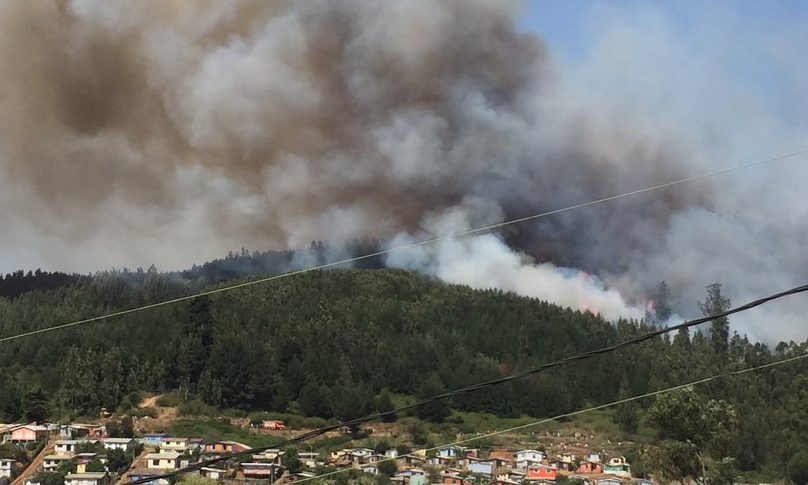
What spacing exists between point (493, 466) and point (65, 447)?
2629 centimetres

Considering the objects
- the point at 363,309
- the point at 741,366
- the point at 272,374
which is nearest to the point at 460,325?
the point at 363,309

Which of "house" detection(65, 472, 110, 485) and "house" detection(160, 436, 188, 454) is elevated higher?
"house" detection(160, 436, 188, 454)

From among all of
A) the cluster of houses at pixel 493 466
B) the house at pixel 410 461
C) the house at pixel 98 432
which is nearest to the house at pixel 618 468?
the cluster of houses at pixel 493 466

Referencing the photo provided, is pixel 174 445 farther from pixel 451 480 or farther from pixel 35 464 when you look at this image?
pixel 451 480

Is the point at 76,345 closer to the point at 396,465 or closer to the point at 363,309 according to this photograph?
the point at 363,309

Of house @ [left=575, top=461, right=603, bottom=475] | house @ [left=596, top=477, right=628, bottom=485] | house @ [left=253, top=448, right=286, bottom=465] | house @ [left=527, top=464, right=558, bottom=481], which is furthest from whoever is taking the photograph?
house @ [left=575, top=461, right=603, bottom=475]

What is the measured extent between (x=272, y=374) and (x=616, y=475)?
104 feet

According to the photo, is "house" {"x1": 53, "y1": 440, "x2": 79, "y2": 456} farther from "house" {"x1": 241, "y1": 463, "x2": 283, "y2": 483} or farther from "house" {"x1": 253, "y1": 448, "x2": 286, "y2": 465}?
"house" {"x1": 241, "y1": 463, "x2": 283, "y2": 483}

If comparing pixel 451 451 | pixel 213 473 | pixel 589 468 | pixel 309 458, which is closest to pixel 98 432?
pixel 213 473

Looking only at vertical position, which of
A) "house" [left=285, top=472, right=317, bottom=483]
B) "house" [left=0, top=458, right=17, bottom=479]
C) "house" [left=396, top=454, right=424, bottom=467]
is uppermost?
"house" [left=0, top=458, right=17, bottom=479]

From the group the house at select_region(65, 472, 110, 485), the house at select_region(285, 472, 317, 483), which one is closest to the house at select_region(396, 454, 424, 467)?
Answer: the house at select_region(285, 472, 317, 483)

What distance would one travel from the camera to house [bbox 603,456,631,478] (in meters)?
54.9

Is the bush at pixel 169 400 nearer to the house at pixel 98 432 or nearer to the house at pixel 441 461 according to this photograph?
the house at pixel 98 432

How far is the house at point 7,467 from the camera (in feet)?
169
